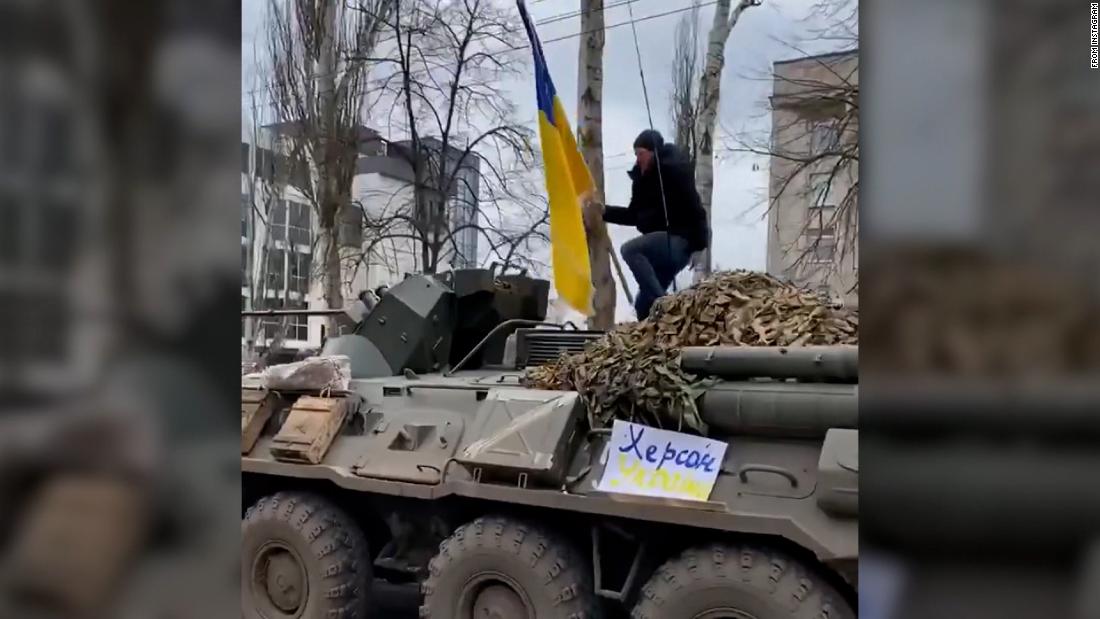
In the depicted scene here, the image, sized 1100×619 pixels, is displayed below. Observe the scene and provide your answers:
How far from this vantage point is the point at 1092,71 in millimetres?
1266

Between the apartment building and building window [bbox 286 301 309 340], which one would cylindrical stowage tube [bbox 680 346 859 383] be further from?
building window [bbox 286 301 309 340]

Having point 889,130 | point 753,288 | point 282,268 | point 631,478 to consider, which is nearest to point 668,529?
point 631,478

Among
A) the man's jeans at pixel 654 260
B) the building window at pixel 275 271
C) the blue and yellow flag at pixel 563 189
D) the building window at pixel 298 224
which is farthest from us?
the building window at pixel 298 224

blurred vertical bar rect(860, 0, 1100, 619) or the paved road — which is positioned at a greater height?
blurred vertical bar rect(860, 0, 1100, 619)

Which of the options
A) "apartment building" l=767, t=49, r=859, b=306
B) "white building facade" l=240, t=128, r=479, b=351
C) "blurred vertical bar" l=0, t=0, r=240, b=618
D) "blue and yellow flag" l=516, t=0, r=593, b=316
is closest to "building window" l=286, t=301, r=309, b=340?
"white building facade" l=240, t=128, r=479, b=351

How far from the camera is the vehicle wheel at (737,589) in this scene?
133 inches

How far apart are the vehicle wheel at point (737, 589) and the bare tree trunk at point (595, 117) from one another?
205 inches

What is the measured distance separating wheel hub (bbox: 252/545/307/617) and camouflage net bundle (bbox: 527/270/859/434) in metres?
1.54

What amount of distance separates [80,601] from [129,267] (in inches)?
18.4

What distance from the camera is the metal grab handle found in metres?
3.59

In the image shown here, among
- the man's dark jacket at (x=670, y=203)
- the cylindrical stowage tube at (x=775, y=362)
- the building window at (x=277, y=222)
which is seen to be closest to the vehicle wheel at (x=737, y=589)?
the cylindrical stowage tube at (x=775, y=362)

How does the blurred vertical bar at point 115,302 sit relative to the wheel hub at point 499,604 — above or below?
above

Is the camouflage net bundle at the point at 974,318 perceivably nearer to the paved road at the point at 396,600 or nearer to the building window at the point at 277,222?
the paved road at the point at 396,600

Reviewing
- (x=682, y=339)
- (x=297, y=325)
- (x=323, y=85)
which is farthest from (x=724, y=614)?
(x=323, y=85)
